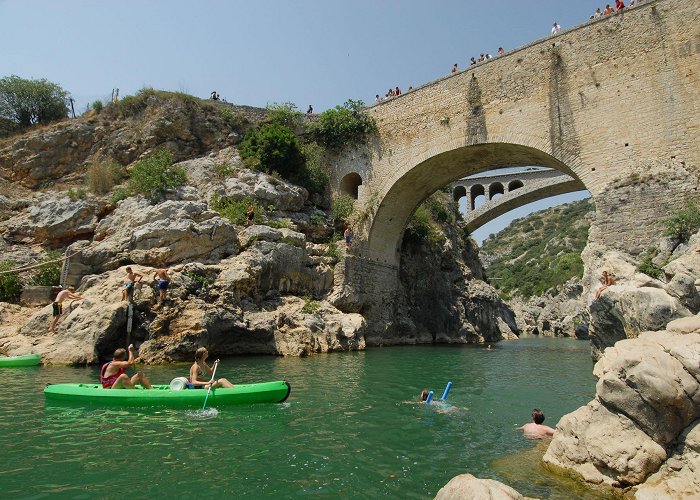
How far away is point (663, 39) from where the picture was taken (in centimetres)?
1370

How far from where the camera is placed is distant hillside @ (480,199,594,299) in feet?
193

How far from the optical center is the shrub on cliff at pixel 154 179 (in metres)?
17.7

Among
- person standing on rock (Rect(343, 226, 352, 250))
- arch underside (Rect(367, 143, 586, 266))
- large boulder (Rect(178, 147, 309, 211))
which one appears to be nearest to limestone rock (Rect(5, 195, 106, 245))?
large boulder (Rect(178, 147, 309, 211))

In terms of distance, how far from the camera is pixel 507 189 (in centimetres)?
3228

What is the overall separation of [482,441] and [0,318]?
547 inches

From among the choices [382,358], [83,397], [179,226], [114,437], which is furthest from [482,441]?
[179,226]

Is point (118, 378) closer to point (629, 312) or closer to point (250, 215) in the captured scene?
point (629, 312)

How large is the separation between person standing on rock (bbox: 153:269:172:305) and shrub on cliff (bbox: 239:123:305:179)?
7.70m

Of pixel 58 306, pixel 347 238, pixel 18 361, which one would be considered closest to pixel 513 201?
pixel 347 238

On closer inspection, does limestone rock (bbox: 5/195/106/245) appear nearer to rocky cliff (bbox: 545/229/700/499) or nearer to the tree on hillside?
the tree on hillside

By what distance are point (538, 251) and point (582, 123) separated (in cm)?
6632

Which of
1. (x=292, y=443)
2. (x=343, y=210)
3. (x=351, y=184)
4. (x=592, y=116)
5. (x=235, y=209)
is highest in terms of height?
(x=351, y=184)

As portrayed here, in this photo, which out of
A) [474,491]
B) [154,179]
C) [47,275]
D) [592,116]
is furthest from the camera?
[154,179]

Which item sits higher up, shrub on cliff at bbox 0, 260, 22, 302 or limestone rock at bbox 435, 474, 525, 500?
shrub on cliff at bbox 0, 260, 22, 302
